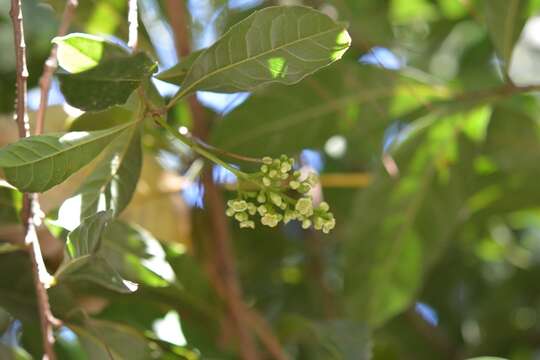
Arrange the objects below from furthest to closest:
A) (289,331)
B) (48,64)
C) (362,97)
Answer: (362,97) → (289,331) → (48,64)

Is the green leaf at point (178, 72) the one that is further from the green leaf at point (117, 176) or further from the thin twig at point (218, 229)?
the thin twig at point (218, 229)

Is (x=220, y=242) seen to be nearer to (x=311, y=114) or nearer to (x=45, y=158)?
(x=311, y=114)

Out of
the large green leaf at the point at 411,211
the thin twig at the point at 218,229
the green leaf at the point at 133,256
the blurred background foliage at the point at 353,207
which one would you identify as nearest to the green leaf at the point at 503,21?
the blurred background foliage at the point at 353,207

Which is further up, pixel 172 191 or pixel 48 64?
pixel 48 64

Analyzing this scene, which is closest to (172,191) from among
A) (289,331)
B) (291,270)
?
(289,331)

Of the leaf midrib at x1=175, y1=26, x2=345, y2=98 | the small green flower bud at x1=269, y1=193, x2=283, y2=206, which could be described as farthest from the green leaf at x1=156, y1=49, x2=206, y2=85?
the small green flower bud at x1=269, y1=193, x2=283, y2=206

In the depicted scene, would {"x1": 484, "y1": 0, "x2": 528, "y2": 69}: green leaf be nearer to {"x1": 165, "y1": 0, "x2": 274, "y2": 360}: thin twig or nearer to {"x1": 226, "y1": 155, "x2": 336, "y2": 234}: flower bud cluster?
{"x1": 165, "y1": 0, "x2": 274, "y2": 360}: thin twig

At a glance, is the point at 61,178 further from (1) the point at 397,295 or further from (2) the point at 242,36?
(1) the point at 397,295
